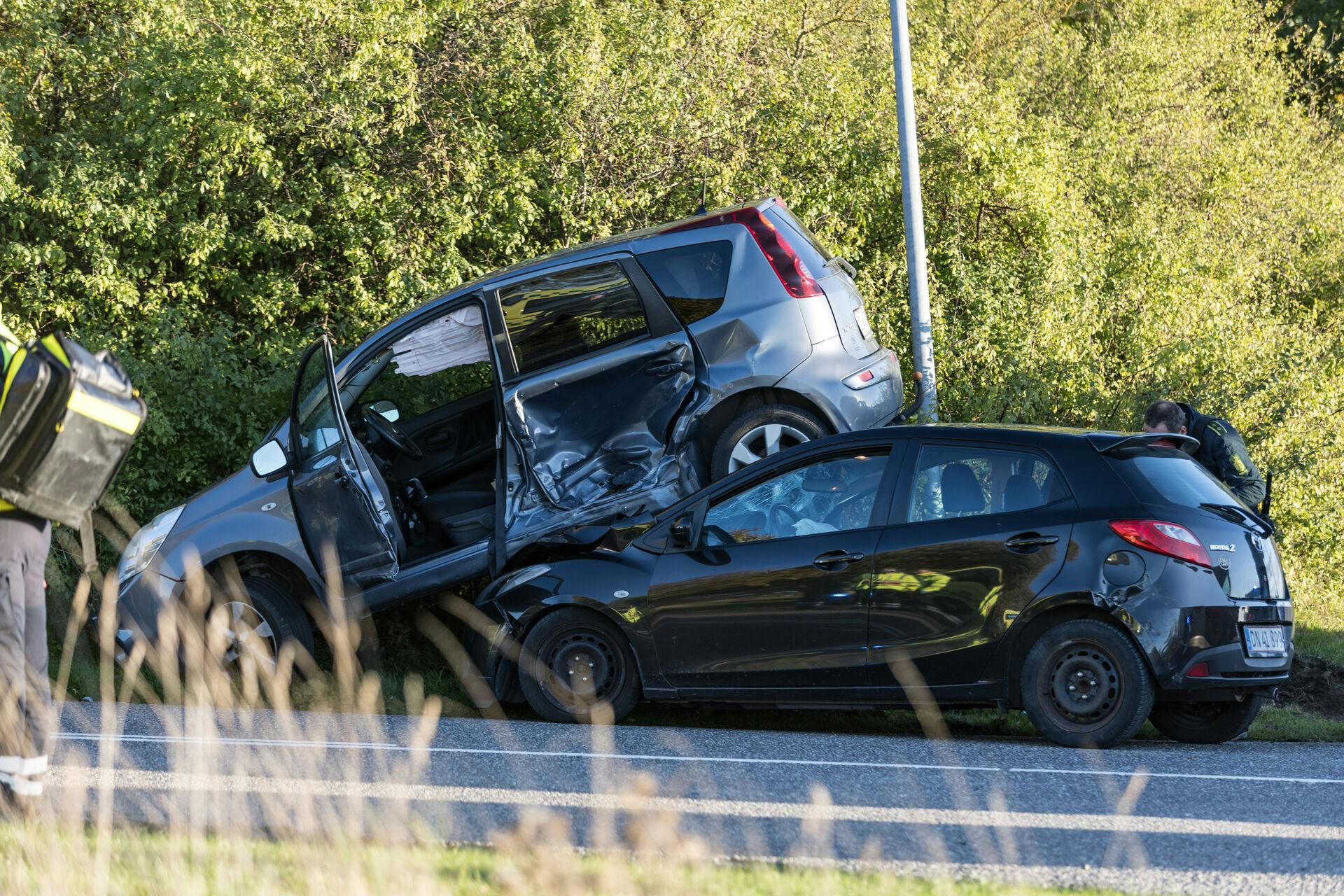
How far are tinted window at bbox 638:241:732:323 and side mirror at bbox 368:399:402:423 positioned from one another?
207 centimetres

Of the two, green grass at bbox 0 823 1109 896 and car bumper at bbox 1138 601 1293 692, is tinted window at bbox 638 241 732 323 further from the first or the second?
green grass at bbox 0 823 1109 896

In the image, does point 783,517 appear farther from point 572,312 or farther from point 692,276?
point 572,312

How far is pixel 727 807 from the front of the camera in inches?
217

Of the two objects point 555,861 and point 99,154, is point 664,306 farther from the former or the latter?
point 99,154

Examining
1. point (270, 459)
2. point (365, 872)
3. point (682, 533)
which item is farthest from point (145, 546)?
point (365, 872)

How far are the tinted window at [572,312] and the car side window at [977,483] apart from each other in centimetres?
233

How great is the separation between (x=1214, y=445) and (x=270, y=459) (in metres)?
5.92

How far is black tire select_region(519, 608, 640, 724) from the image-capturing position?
25.4 feet

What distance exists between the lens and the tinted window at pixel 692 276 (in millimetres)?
8750

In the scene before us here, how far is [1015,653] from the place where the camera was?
6910mm

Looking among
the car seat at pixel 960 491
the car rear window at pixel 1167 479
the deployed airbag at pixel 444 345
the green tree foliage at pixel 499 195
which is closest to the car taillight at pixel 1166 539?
the car rear window at pixel 1167 479

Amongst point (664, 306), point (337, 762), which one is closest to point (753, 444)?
point (664, 306)

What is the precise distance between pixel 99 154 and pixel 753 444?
24.3ft

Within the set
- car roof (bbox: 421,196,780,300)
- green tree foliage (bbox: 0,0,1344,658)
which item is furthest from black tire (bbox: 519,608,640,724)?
green tree foliage (bbox: 0,0,1344,658)
